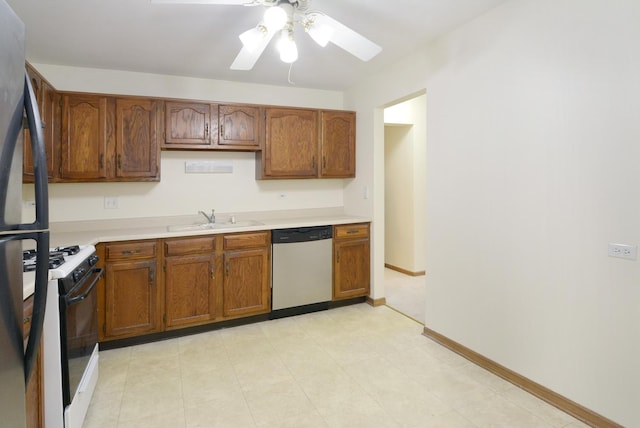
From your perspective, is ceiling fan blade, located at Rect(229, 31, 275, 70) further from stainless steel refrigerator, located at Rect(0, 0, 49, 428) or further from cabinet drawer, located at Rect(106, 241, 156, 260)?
cabinet drawer, located at Rect(106, 241, 156, 260)

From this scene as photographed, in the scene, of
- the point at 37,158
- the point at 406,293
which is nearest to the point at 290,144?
the point at 406,293

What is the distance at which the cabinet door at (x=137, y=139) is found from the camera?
3.27 metres

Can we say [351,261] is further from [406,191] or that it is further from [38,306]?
[38,306]

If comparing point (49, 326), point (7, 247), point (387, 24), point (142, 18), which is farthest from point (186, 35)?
point (7, 247)

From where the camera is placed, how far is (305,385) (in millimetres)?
2422

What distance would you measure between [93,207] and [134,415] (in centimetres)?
211

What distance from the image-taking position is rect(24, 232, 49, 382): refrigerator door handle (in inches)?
36.9

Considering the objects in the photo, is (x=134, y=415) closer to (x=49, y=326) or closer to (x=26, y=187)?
(x=49, y=326)

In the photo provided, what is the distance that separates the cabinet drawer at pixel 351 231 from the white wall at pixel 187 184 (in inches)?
27.2

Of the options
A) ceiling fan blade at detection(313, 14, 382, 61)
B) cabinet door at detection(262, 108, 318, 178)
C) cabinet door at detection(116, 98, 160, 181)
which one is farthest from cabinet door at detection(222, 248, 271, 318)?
ceiling fan blade at detection(313, 14, 382, 61)

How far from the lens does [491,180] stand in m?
2.54

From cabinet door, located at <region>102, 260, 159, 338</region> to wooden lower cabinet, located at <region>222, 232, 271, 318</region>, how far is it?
0.62 meters

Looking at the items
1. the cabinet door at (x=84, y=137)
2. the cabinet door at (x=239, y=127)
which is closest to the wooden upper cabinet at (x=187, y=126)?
the cabinet door at (x=239, y=127)

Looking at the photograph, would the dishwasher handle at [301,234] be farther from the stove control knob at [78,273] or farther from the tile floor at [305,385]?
the stove control knob at [78,273]
